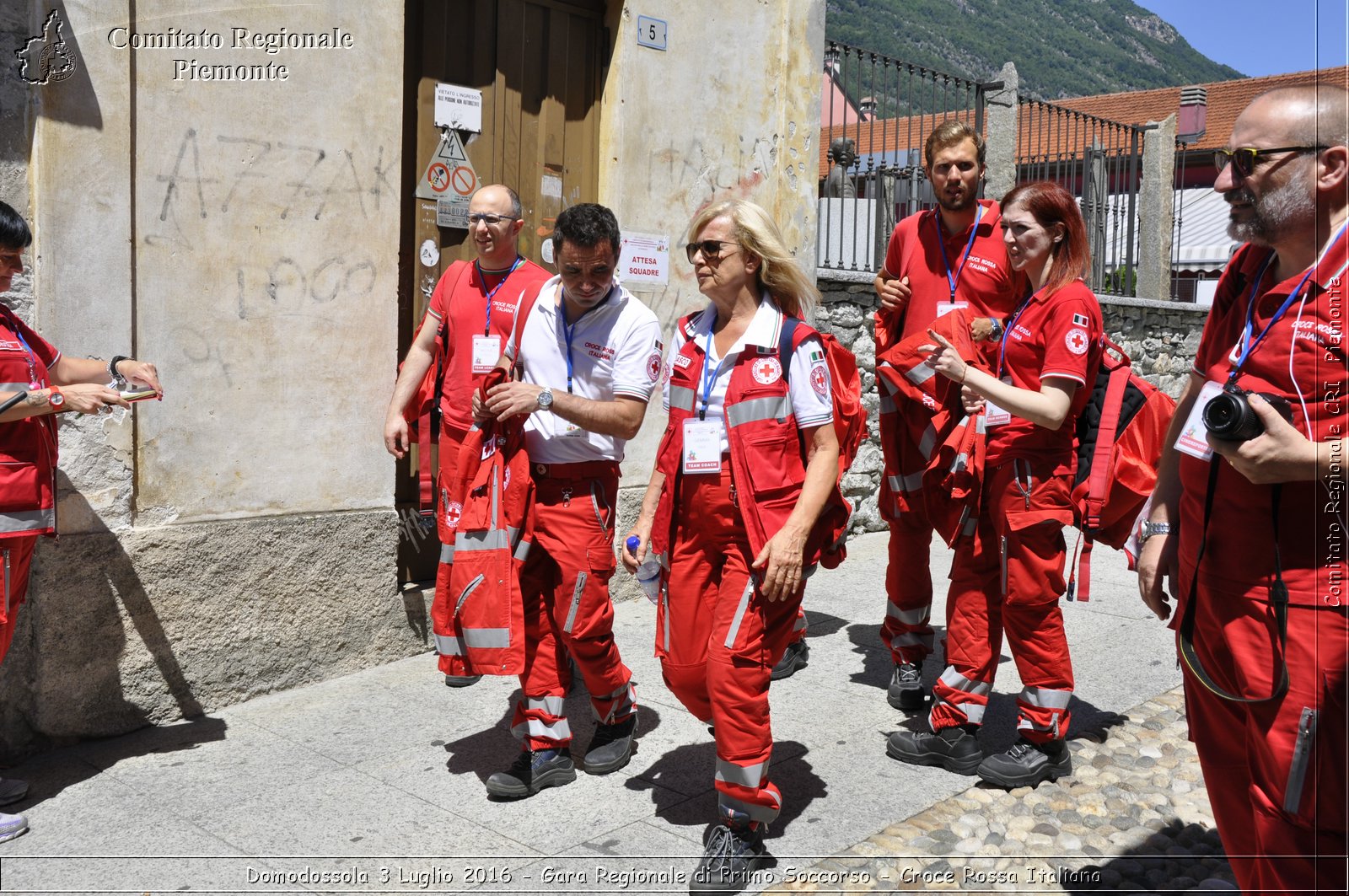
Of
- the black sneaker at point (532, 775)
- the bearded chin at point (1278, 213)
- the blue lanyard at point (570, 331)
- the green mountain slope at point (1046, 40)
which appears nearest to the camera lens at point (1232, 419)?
the bearded chin at point (1278, 213)

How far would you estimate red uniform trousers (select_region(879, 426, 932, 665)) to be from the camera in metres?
4.94

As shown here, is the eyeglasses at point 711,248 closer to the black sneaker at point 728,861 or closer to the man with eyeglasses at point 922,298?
the man with eyeglasses at point 922,298

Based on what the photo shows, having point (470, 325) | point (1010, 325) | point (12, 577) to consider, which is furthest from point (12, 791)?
point (1010, 325)

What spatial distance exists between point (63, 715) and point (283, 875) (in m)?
1.56

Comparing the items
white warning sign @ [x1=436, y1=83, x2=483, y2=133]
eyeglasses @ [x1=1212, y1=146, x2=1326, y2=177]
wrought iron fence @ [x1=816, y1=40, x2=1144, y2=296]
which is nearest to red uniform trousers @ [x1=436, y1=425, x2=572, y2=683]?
white warning sign @ [x1=436, y1=83, x2=483, y2=133]

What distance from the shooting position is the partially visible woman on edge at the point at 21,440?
12.2 ft

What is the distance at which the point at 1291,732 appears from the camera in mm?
2459

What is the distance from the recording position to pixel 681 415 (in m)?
3.70

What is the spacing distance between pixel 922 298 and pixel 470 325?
74.7 inches

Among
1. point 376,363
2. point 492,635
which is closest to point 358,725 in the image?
point 492,635

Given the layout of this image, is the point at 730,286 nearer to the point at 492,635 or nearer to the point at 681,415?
the point at 681,415

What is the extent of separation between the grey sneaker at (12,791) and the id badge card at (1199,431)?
3836 mm

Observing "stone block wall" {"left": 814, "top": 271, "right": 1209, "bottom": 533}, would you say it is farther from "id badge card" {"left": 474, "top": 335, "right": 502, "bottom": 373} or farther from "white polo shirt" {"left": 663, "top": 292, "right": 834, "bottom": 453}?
"white polo shirt" {"left": 663, "top": 292, "right": 834, "bottom": 453}

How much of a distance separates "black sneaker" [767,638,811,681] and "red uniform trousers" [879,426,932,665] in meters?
0.51
